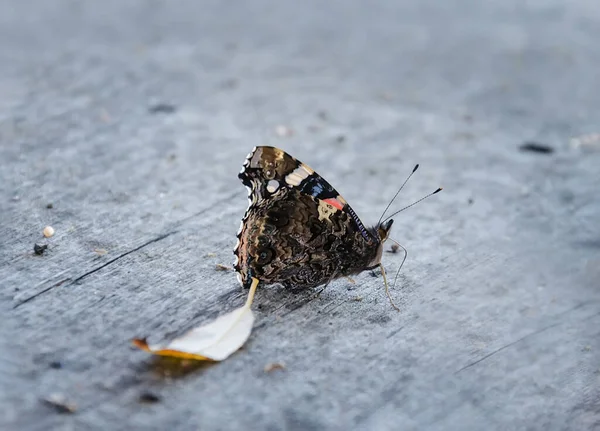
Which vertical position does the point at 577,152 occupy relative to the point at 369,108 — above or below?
below

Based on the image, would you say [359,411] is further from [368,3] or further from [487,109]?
[368,3]

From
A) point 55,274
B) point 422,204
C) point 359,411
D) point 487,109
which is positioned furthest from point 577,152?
point 55,274

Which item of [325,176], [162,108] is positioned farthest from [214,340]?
[162,108]

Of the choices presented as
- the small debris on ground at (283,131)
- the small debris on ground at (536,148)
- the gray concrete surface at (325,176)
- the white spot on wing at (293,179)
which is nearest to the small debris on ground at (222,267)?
the gray concrete surface at (325,176)

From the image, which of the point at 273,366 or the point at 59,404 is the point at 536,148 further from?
the point at 59,404

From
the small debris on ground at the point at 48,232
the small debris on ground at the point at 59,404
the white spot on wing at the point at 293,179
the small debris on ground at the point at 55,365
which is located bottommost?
the small debris on ground at the point at 59,404

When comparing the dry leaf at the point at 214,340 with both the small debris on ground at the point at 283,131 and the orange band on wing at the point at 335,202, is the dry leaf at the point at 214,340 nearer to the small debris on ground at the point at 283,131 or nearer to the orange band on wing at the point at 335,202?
the orange band on wing at the point at 335,202

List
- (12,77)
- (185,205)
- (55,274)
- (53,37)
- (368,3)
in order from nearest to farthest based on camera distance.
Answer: (55,274) < (185,205) < (12,77) < (53,37) < (368,3)
